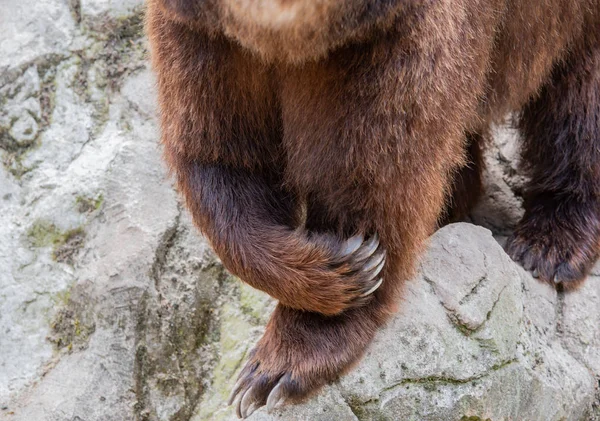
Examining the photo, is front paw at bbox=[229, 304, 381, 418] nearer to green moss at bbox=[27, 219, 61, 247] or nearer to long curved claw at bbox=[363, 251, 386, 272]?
long curved claw at bbox=[363, 251, 386, 272]

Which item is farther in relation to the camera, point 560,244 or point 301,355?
point 560,244

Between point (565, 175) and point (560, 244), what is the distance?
27cm

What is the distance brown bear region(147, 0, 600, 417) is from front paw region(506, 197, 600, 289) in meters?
0.61

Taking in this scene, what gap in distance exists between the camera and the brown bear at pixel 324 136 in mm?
2408

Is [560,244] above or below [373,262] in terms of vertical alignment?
below

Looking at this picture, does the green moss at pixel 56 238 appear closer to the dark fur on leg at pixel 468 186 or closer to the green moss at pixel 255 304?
the green moss at pixel 255 304

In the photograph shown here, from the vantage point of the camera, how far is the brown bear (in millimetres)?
2408

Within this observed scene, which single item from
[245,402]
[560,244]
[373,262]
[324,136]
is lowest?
[245,402]

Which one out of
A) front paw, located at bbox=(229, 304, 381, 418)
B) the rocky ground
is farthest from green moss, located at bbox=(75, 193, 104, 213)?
front paw, located at bbox=(229, 304, 381, 418)

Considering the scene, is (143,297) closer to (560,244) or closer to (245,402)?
(245,402)

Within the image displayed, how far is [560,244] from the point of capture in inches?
139

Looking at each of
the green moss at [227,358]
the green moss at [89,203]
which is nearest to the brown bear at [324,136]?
the green moss at [227,358]

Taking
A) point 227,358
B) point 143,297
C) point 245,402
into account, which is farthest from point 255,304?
point 245,402

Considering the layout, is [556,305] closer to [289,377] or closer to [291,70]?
[289,377]
